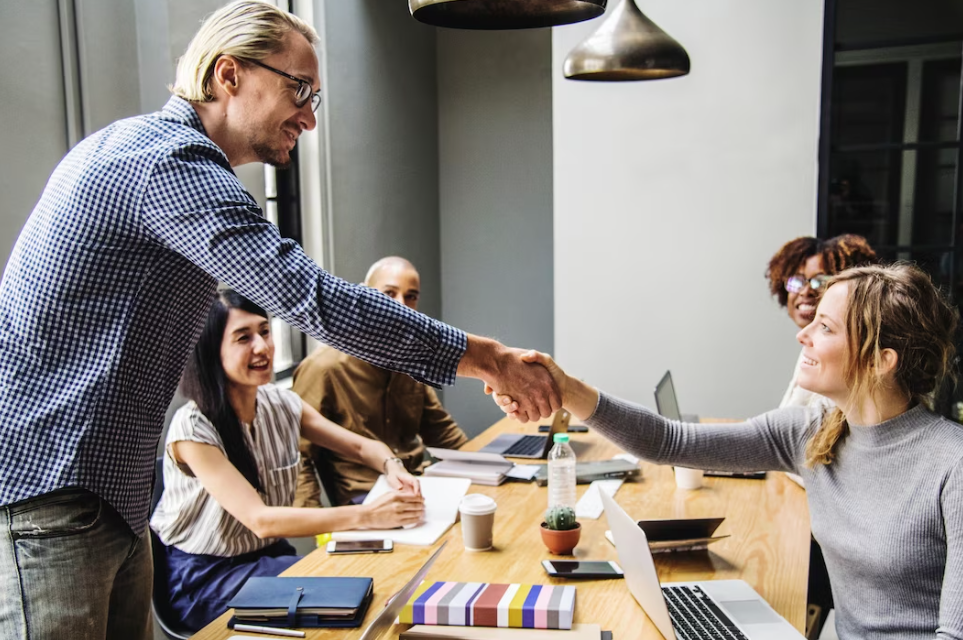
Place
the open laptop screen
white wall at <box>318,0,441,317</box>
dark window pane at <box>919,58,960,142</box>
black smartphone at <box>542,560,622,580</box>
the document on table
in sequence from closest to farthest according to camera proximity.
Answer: black smartphone at <box>542,560,622,580</box>, the document on table, the open laptop screen, white wall at <box>318,0,441,317</box>, dark window pane at <box>919,58,960,142</box>

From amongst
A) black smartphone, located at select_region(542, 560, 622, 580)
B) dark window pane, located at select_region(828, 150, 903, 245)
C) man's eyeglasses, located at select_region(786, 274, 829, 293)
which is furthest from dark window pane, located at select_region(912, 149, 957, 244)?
black smartphone, located at select_region(542, 560, 622, 580)

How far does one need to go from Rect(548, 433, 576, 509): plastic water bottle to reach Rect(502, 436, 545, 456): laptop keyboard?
721mm

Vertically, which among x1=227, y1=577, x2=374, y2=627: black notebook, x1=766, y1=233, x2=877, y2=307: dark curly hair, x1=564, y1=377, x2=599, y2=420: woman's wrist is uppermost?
x1=766, y1=233, x2=877, y2=307: dark curly hair

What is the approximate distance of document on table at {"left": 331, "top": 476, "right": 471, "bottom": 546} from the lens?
1904mm

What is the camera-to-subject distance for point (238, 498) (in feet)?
6.57

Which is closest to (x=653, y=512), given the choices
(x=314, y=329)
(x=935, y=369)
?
(x=935, y=369)

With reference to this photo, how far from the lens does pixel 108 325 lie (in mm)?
1318

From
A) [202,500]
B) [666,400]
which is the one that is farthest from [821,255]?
[202,500]

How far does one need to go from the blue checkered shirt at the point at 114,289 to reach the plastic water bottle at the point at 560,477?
29.5 inches

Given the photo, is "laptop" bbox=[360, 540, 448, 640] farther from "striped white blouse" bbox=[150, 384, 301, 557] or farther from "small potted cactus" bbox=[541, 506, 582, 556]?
"striped white blouse" bbox=[150, 384, 301, 557]

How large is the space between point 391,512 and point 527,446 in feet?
3.24

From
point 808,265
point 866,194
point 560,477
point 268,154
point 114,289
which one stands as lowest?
point 560,477

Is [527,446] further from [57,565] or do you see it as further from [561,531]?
[57,565]

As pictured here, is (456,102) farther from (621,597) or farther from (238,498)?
(621,597)
